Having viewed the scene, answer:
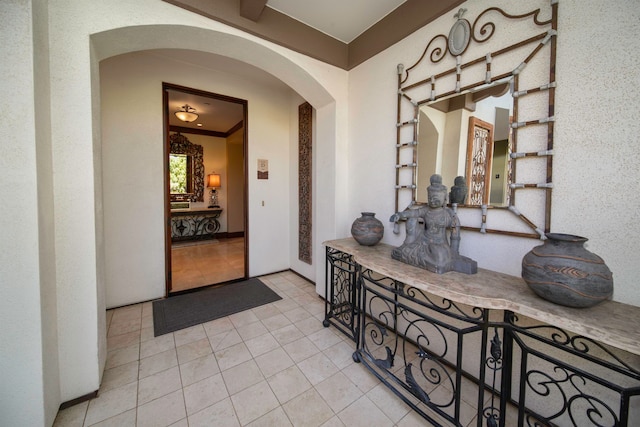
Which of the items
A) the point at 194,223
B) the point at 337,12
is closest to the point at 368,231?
the point at 337,12

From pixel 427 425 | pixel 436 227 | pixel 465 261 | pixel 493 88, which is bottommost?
pixel 427 425

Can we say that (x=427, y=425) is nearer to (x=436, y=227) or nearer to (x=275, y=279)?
(x=436, y=227)

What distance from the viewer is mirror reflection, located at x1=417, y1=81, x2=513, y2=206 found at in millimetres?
1543

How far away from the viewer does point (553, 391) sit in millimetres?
1381

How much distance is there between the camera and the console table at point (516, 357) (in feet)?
3.22

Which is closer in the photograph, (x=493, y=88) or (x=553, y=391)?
(x=553, y=391)

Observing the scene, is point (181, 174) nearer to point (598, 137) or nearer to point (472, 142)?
point (472, 142)

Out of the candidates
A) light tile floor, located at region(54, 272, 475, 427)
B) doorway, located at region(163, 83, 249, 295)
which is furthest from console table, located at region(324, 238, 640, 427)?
doorway, located at region(163, 83, 249, 295)

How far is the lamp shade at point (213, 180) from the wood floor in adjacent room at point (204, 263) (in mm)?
1576

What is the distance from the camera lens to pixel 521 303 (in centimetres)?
112

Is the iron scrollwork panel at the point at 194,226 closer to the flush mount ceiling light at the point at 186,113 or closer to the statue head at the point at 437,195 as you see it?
the flush mount ceiling light at the point at 186,113

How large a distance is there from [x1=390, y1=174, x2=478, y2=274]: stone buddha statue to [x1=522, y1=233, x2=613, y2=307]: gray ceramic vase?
41 centimetres

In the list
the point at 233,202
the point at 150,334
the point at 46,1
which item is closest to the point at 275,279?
the point at 150,334

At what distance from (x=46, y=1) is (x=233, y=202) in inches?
224
